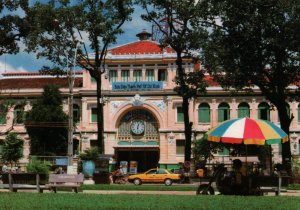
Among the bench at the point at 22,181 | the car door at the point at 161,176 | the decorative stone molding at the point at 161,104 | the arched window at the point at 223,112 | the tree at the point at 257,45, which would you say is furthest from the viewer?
the arched window at the point at 223,112

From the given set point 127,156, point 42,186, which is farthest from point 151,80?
point 42,186

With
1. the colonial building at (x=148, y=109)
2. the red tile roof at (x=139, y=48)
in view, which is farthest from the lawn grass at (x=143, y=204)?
the red tile roof at (x=139, y=48)

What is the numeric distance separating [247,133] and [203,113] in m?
33.9

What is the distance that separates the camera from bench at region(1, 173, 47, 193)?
59.9ft

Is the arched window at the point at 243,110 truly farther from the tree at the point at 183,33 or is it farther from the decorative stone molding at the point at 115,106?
the tree at the point at 183,33

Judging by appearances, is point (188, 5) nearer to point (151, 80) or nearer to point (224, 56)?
point (224, 56)

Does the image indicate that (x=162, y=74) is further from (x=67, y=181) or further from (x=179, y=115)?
(x=67, y=181)

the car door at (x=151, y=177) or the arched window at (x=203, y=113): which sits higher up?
the arched window at (x=203, y=113)

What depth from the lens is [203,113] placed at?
50750mm

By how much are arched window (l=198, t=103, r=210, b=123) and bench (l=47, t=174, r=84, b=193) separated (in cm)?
3272

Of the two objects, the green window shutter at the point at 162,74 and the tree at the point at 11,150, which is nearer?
the tree at the point at 11,150

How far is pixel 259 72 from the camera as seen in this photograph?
26.7m

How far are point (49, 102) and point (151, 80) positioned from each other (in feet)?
32.3

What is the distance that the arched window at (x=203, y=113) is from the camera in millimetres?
50625
